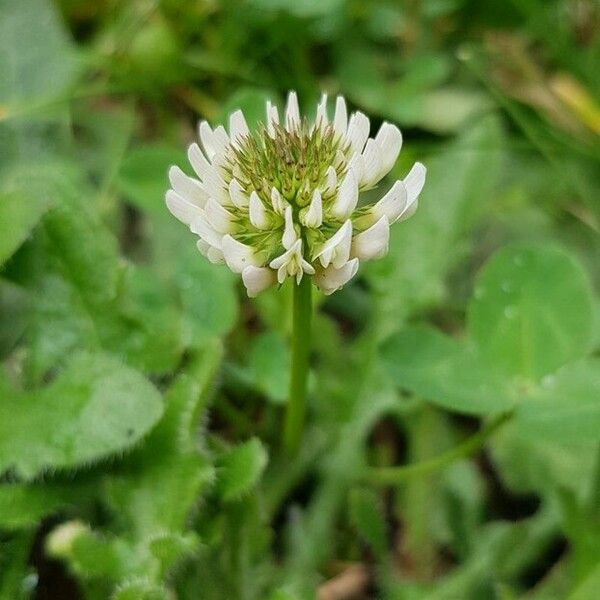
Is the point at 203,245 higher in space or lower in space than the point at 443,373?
higher

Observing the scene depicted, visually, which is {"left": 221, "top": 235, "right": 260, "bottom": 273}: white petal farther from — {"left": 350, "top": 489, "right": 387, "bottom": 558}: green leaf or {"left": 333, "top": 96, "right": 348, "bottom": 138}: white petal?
{"left": 350, "top": 489, "right": 387, "bottom": 558}: green leaf

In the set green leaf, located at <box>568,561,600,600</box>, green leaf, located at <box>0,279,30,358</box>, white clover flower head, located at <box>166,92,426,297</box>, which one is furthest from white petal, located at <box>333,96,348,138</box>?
green leaf, located at <box>568,561,600,600</box>

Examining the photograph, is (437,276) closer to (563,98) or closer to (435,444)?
(435,444)

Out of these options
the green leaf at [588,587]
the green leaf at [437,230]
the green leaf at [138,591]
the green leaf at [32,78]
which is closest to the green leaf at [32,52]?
the green leaf at [32,78]

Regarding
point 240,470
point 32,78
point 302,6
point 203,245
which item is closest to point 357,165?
point 203,245

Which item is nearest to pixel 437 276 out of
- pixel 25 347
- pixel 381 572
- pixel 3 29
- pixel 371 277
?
pixel 371 277

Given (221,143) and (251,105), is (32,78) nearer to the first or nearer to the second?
(251,105)
